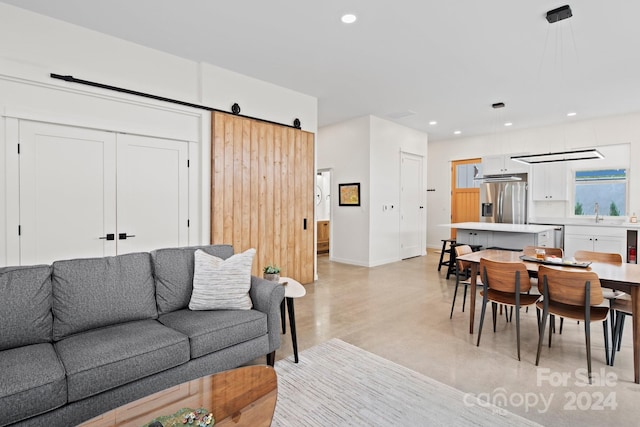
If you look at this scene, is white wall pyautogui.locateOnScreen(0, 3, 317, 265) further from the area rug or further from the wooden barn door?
the area rug

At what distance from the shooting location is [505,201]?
7.69m

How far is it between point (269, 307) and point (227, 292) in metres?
0.34

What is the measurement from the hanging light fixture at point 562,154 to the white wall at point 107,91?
3.43m

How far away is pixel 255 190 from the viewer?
4723 mm

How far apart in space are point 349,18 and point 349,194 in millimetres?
4074

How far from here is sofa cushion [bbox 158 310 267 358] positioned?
2.18 meters

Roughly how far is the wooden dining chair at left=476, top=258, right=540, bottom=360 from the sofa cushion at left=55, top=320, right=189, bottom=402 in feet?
8.17

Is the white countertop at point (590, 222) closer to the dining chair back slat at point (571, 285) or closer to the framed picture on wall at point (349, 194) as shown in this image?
the framed picture on wall at point (349, 194)

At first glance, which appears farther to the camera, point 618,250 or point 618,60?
point 618,250

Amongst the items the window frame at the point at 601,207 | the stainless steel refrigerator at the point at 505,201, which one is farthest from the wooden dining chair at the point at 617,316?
the window frame at the point at 601,207

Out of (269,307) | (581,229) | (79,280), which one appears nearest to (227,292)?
(269,307)

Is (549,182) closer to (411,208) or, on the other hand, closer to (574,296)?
(411,208)

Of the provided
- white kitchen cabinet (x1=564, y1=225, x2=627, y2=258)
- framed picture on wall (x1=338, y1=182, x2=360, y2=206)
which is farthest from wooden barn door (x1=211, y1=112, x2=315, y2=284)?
white kitchen cabinet (x1=564, y1=225, x2=627, y2=258)

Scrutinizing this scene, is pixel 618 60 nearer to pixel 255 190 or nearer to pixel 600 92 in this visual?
pixel 600 92
